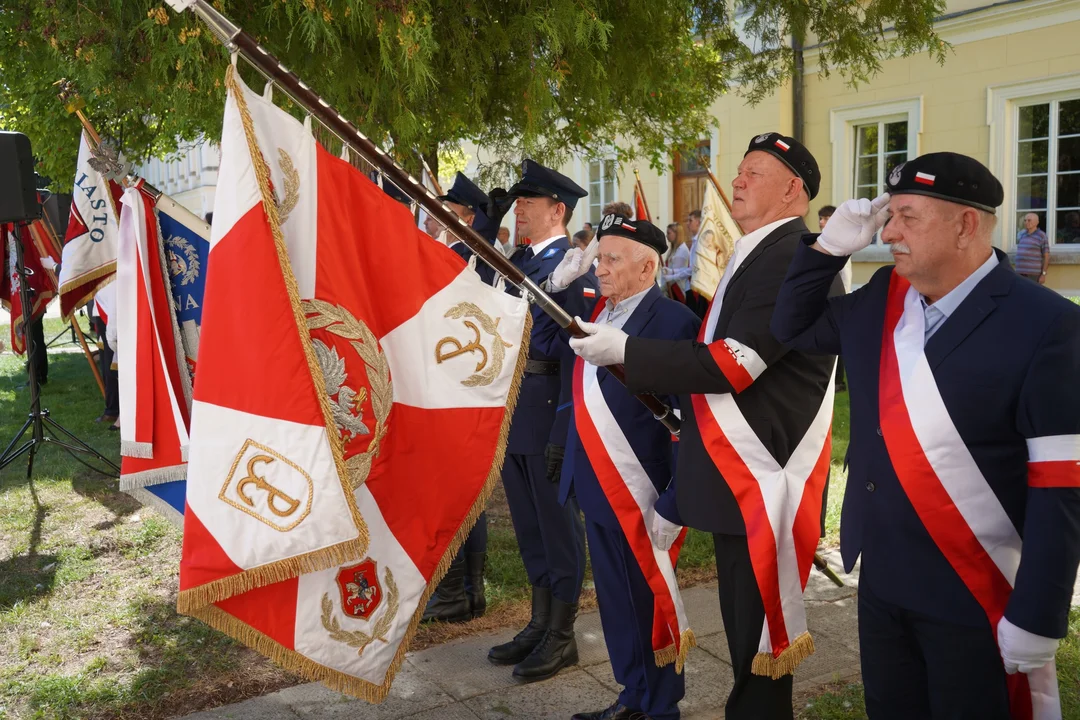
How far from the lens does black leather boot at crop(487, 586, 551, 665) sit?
3.92 m

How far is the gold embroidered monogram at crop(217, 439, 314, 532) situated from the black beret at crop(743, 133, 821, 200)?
63.4 inches

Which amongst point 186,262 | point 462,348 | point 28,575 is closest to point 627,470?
point 462,348

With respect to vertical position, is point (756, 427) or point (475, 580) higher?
point (756, 427)

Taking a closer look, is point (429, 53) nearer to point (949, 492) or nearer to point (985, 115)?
point (949, 492)

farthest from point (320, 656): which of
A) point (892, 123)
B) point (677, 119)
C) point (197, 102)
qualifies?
point (892, 123)

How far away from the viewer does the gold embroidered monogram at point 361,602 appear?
9.33 feet

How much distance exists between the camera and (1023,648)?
2.04m

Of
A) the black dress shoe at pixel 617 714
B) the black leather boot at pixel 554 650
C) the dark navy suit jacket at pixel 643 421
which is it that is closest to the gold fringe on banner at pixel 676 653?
the black dress shoe at pixel 617 714

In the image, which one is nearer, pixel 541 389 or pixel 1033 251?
pixel 541 389

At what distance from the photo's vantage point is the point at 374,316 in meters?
3.02

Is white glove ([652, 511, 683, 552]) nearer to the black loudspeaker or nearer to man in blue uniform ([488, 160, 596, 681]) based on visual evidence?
man in blue uniform ([488, 160, 596, 681])

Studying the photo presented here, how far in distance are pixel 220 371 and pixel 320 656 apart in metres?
0.89

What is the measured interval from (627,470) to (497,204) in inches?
72.6

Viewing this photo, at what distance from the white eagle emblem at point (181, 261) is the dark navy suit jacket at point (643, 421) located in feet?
6.41
